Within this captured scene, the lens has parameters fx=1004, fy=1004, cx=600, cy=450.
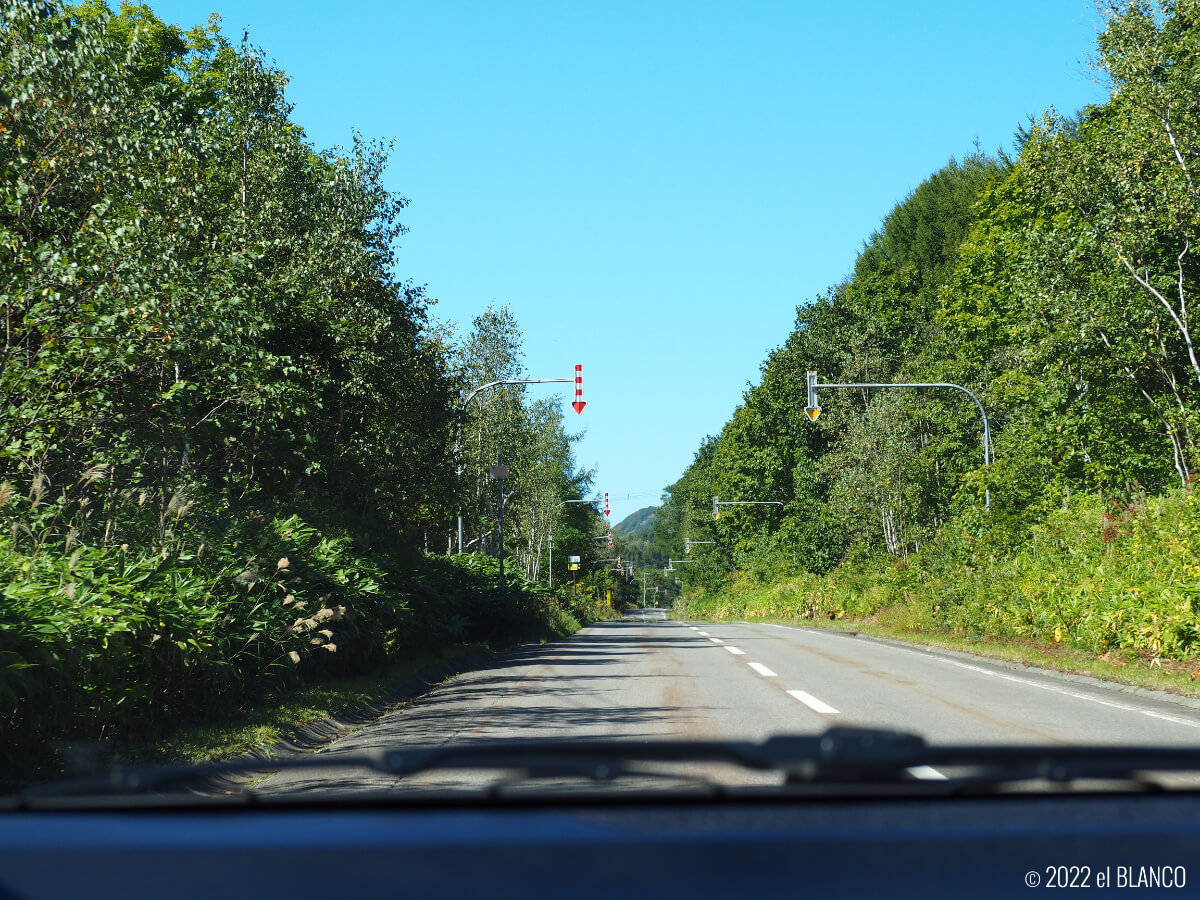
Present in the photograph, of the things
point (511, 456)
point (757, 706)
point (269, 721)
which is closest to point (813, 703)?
point (757, 706)

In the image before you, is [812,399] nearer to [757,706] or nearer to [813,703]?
[813,703]

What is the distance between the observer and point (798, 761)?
6.43 ft

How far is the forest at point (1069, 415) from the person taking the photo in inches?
719

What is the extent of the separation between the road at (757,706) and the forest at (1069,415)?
2.95 metres

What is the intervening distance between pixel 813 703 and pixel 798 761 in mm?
9408

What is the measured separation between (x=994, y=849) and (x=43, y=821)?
160 cm

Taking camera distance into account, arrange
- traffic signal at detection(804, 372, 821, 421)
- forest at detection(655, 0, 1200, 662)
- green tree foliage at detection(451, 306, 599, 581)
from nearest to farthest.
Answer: forest at detection(655, 0, 1200, 662)
traffic signal at detection(804, 372, 821, 421)
green tree foliage at detection(451, 306, 599, 581)

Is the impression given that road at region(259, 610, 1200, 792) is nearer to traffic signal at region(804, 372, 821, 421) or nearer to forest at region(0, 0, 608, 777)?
forest at region(0, 0, 608, 777)

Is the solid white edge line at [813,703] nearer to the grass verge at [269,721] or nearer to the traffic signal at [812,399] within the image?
the grass verge at [269,721]

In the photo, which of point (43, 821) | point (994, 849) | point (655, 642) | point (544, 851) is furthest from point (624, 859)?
point (655, 642)

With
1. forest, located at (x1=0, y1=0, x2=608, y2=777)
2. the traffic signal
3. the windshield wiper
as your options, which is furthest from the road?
the traffic signal

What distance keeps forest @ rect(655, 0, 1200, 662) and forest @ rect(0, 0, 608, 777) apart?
38.8 feet

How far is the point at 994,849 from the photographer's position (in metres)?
1.51

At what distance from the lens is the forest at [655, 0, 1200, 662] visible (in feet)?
59.9
